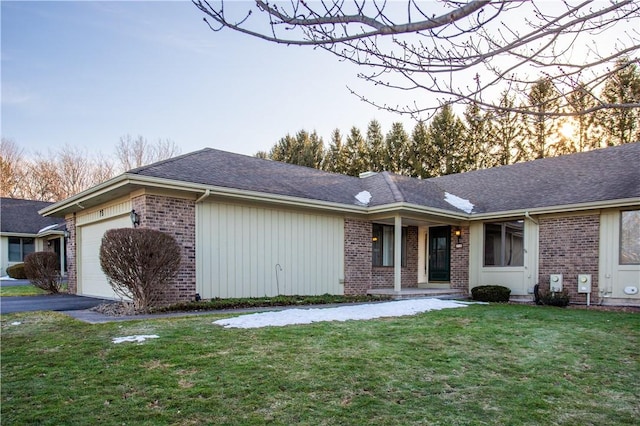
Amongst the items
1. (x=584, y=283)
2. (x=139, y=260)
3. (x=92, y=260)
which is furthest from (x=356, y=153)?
(x=139, y=260)

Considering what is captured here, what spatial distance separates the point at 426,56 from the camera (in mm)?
2982

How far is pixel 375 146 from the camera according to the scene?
108 ft

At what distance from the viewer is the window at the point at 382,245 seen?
46.0ft

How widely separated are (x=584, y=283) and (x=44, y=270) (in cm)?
1524

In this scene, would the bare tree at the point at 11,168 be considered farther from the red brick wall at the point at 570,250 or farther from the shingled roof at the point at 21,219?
the red brick wall at the point at 570,250

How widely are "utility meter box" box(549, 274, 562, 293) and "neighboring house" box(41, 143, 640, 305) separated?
34 mm

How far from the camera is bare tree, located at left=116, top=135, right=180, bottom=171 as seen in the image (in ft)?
109

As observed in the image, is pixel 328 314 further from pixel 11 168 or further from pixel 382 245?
pixel 11 168

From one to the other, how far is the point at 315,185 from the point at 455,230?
16.3 ft

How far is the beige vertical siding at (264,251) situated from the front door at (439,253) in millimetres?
4238

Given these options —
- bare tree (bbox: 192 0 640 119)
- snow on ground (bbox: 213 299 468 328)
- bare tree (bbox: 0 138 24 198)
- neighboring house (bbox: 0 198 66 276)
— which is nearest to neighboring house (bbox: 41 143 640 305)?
snow on ground (bbox: 213 299 468 328)

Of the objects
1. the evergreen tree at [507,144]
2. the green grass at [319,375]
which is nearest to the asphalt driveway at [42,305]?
the green grass at [319,375]

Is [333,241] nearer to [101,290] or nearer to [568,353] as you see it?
[101,290]

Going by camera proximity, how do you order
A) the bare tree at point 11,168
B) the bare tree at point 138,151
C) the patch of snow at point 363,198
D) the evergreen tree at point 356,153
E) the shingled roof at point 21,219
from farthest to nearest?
the bare tree at point 138,151 < the evergreen tree at point 356,153 < the bare tree at point 11,168 < the shingled roof at point 21,219 < the patch of snow at point 363,198
